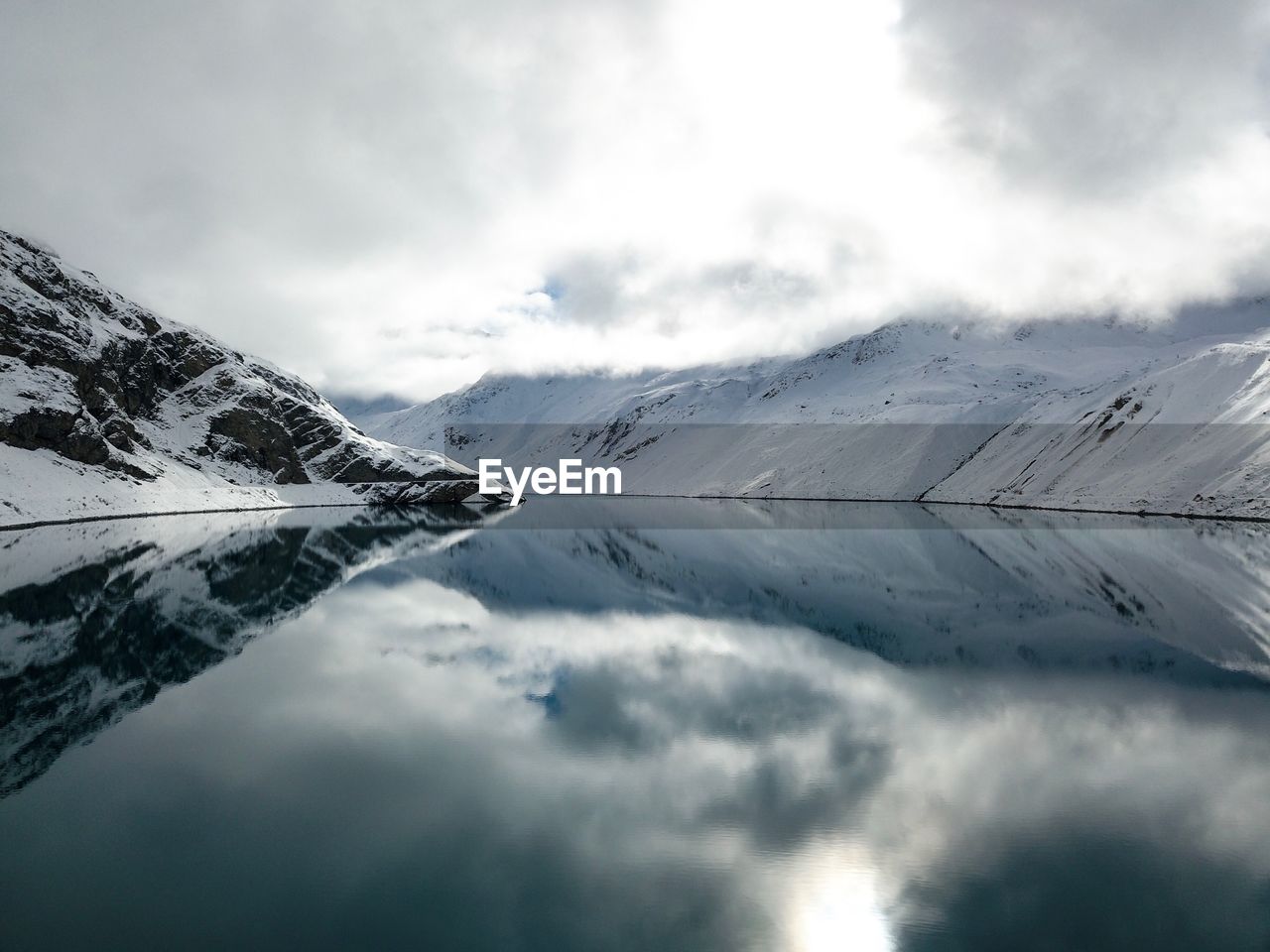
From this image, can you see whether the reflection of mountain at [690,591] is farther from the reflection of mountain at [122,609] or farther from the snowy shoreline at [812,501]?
the snowy shoreline at [812,501]

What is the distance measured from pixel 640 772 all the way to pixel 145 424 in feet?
397

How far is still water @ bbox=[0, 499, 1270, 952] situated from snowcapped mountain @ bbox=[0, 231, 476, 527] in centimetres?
6106

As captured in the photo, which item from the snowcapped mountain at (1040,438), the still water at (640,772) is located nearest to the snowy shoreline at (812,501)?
the snowcapped mountain at (1040,438)

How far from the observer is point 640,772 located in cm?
1212

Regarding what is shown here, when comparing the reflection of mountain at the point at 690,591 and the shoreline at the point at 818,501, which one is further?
the shoreline at the point at 818,501

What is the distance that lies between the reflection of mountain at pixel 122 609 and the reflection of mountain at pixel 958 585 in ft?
29.3

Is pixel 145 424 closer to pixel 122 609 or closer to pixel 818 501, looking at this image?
pixel 122 609

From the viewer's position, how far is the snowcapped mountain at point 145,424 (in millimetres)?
74500

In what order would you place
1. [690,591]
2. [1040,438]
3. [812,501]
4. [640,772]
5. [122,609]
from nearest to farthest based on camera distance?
[640,772] → [122,609] → [690,591] → [1040,438] → [812,501]

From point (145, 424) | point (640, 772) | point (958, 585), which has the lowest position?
point (958, 585)

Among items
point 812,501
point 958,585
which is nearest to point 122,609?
point 958,585

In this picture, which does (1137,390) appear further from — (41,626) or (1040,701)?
(41,626)

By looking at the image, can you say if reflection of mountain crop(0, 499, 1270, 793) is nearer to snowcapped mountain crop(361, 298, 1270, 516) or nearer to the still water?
the still water

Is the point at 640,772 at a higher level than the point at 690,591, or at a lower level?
higher
